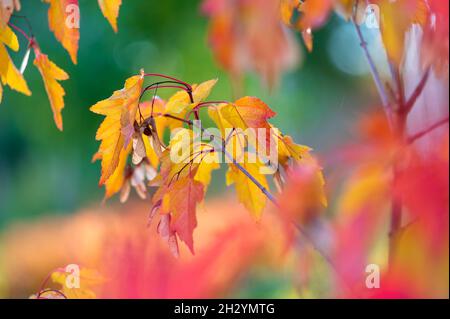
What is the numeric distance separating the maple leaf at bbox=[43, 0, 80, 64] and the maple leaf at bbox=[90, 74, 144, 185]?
0.25 ft

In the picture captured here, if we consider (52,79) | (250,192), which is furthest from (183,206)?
(52,79)

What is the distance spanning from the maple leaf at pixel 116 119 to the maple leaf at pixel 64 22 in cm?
8

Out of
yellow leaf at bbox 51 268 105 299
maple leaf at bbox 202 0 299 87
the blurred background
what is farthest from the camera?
the blurred background

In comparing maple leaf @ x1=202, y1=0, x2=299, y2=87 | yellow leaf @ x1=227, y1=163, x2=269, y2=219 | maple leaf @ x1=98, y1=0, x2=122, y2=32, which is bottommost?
yellow leaf @ x1=227, y1=163, x2=269, y2=219

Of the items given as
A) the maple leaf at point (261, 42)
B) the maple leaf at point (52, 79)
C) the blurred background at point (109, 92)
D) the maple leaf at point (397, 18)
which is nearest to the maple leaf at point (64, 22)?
the maple leaf at point (52, 79)

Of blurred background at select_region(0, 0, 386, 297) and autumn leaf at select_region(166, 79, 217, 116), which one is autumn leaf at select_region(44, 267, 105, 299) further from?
blurred background at select_region(0, 0, 386, 297)

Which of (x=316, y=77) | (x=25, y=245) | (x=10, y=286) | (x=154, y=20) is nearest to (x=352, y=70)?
(x=316, y=77)

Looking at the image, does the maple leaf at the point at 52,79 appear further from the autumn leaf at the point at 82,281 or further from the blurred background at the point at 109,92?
the blurred background at the point at 109,92

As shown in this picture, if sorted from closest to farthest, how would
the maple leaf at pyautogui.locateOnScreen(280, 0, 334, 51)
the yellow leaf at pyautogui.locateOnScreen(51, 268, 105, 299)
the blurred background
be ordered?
the maple leaf at pyautogui.locateOnScreen(280, 0, 334, 51) → the yellow leaf at pyautogui.locateOnScreen(51, 268, 105, 299) → the blurred background

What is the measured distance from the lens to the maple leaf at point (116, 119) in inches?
14.7

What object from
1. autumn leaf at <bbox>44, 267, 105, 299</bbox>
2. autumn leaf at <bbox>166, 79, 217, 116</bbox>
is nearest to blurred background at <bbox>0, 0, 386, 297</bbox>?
autumn leaf at <bbox>44, 267, 105, 299</bbox>

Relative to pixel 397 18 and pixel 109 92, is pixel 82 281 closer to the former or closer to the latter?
pixel 397 18

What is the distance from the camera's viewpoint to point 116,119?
0.42m

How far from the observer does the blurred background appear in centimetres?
350
